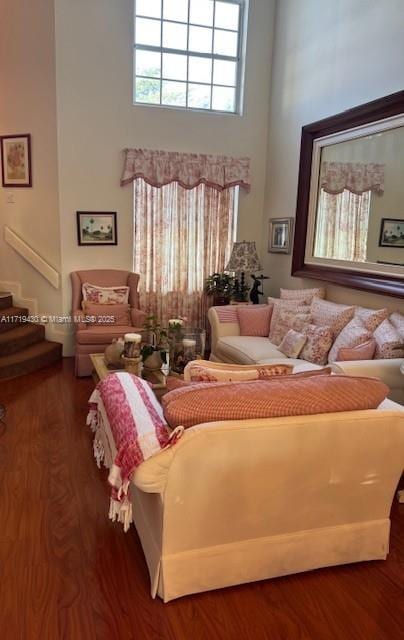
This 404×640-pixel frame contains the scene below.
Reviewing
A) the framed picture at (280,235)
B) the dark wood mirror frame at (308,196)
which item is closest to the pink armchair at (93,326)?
the framed picture at (280,235)

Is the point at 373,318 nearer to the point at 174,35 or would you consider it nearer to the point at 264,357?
the point at 264,357

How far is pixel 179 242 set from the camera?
574 cm

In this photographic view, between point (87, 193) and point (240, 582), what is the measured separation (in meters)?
4.47

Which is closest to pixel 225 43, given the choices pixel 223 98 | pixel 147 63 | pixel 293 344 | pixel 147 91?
pixel 223 98

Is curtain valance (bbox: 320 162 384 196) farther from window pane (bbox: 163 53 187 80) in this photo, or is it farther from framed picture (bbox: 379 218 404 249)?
window pane (bbox: 163 53 187 80)

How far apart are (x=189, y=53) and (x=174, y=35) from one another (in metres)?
0.25

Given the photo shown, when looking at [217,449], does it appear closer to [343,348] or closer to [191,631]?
[191,631]

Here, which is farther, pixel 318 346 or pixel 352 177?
pixel 352 177

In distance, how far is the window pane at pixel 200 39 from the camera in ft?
18.1

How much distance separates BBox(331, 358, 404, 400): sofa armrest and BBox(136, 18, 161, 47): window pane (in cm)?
445

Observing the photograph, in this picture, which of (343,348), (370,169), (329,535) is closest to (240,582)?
(329,535)

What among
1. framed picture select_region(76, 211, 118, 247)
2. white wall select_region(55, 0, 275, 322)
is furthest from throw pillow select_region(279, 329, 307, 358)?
framed picture select_region(76, 211, 118, 247)

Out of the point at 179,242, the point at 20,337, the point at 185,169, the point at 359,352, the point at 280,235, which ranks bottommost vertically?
the point at 20,337

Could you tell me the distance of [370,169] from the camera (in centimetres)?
393
